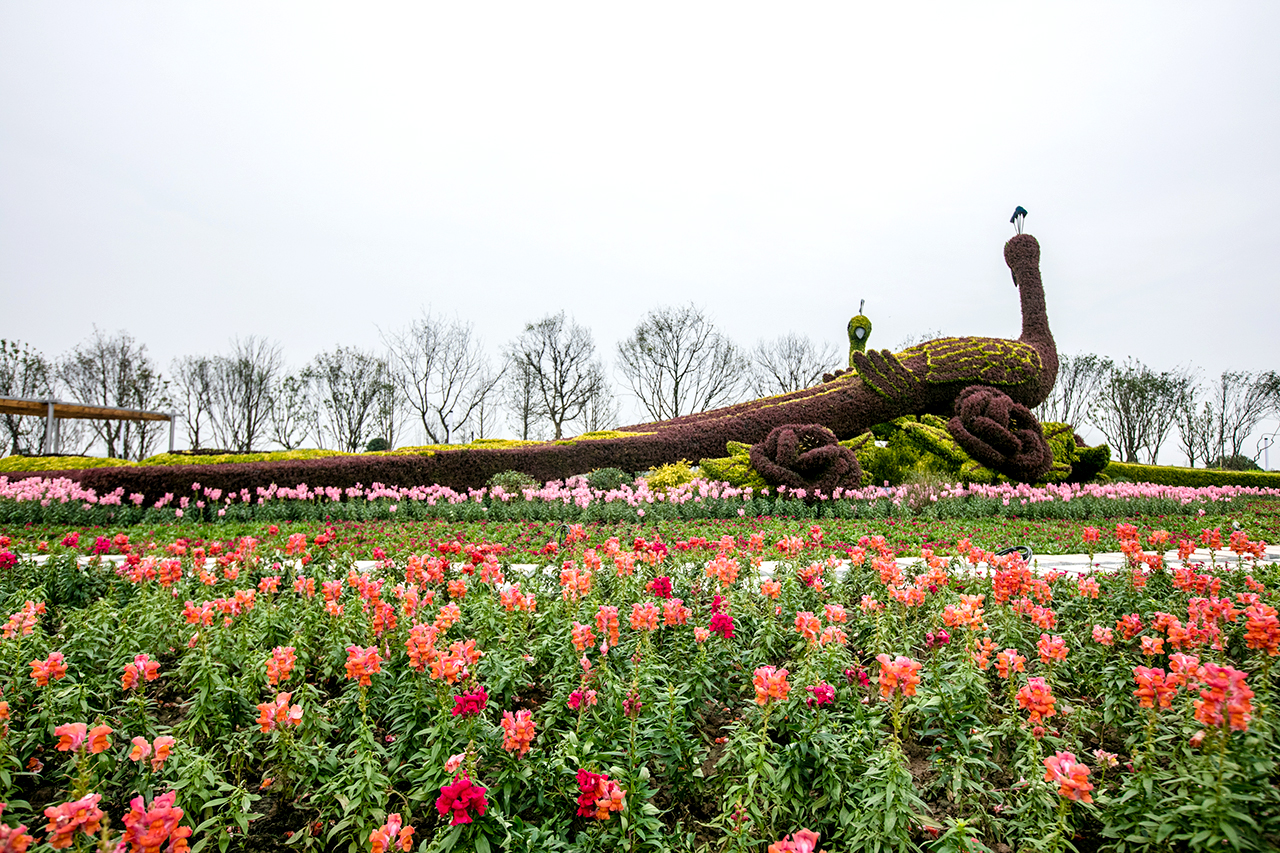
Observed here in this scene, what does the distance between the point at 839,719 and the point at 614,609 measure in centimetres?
112

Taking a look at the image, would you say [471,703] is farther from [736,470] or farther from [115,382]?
[115,382]

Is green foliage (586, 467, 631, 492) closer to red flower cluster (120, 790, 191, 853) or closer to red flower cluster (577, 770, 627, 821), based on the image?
red flower cluster (577, 770, 627, 821)

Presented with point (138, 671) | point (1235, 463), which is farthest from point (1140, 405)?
point (138, 671)

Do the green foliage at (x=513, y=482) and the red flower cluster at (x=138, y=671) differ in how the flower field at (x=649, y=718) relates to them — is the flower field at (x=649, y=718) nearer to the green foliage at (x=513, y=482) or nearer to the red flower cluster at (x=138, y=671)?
the red flower cluster at (x=138, y=671)

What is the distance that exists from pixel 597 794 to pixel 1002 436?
493 inches

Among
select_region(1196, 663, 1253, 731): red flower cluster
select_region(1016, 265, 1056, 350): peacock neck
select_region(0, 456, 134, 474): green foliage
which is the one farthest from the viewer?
select_region(0, 456, 134, 474): green foliage

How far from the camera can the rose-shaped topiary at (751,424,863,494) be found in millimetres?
10852

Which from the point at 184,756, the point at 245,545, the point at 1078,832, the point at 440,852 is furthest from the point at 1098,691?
the point at 245,545

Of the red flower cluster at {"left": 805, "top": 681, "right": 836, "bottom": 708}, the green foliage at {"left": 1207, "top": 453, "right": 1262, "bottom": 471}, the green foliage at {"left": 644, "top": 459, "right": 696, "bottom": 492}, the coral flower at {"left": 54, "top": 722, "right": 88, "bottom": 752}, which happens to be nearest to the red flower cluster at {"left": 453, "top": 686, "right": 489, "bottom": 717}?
the coral flower at {"left": 54, "top": 722, "right": 88, "bottom": 752}

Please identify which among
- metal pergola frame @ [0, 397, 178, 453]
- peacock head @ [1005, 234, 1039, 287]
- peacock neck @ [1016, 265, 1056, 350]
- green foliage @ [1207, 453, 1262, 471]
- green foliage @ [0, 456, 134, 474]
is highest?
peacock head @ [1005, 234, 1039, 287]

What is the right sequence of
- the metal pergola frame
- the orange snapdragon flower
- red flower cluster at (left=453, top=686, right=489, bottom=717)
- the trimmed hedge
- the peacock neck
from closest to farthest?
red flower cluster at (left=453, top=686, right=489, bottom=717), the orange snapdragon flower, the peacock neck, the trimmed hedge, the metal pergola frame

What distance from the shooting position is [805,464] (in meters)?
10.9

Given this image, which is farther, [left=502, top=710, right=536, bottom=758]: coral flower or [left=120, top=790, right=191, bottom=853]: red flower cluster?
[left=502, top=710, right=536, bottom=758]: coral flower

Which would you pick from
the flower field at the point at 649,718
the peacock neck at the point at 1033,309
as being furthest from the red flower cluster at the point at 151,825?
the peacock neck at the point at 1033,309
